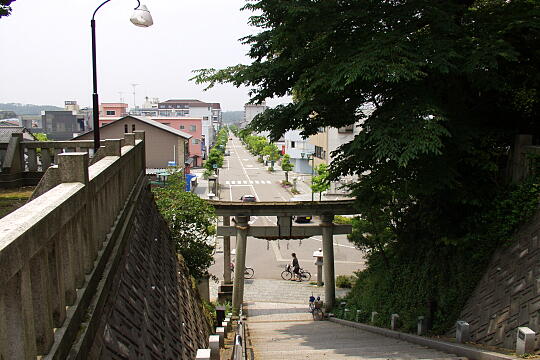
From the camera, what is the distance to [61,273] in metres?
3.39

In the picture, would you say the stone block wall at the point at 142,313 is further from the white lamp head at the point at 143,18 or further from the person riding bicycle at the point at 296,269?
the person riding bicycle at the point at 296,269

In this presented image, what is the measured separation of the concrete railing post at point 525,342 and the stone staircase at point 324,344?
140 cm

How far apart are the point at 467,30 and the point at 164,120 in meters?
63.5

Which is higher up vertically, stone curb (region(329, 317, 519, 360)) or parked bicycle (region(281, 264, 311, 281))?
stone curb (region(329, 317, 519, 360))

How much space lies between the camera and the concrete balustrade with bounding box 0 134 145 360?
7.97 ft

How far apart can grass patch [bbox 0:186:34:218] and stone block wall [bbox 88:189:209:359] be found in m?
2.09

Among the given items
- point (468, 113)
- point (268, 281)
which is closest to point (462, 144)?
point (468, 113)

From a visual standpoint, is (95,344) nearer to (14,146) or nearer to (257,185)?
(14,146)

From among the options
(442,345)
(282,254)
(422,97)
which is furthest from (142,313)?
(282,254)

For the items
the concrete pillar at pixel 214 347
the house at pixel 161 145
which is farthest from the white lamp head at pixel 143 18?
the house at pixel 161 145

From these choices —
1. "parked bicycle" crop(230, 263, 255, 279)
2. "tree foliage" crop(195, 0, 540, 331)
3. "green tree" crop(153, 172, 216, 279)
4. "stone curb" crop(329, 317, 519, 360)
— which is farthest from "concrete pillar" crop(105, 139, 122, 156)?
"parked bicycle" crop(230, 263, 255, 279)

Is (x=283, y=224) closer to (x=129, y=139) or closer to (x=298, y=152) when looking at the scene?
(x=129, y=139)

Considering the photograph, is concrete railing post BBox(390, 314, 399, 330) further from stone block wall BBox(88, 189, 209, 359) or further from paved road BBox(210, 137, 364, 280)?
paved road BBox(210, 137, 364, 280)

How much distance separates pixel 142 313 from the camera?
545 centimetres
